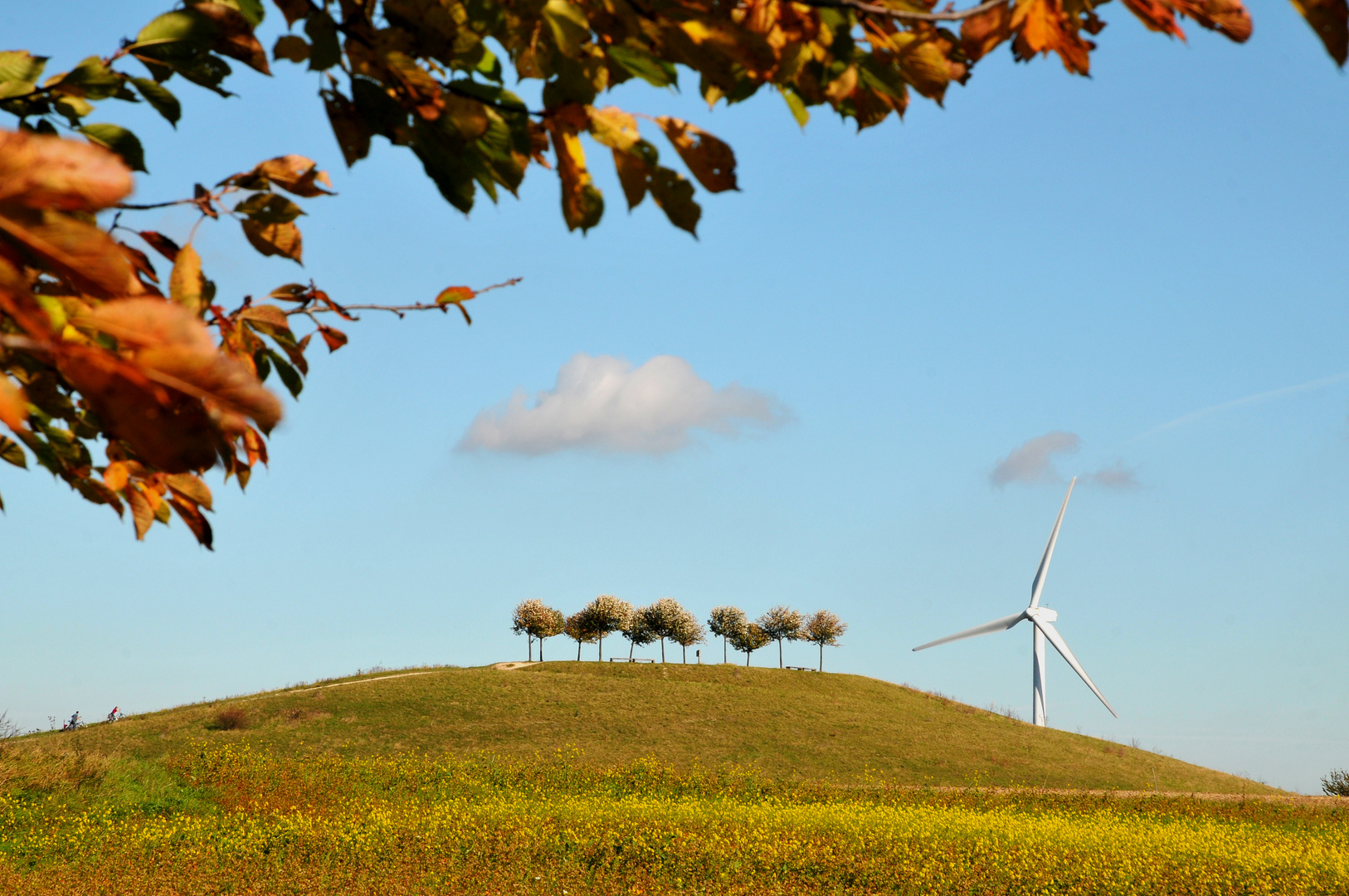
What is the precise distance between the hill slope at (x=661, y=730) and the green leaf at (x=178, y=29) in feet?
65.8

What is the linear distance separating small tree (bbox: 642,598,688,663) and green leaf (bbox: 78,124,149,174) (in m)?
46.2

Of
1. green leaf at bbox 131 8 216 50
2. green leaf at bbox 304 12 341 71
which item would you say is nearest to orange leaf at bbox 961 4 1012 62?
green leaf at bbox 304 12 341 71

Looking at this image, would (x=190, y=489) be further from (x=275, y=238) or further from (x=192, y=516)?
(x=275, y=238)

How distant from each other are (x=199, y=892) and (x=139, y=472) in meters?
8.51

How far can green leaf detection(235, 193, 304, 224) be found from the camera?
1377mm

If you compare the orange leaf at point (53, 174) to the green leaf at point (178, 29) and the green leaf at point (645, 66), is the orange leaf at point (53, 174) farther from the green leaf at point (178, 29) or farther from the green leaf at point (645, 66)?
the green leaf at point (178, 29)

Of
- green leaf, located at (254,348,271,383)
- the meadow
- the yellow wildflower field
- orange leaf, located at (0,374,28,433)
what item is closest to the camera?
orange leaf, located at (0,374,28,433)

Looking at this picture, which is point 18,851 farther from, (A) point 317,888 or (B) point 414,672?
(B) point 414,672

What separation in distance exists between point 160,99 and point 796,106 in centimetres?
105

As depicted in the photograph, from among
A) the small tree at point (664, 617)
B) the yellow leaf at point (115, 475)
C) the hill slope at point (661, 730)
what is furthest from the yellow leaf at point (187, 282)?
the small tree at point (664, 617)

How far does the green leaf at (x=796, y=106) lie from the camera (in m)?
1.21

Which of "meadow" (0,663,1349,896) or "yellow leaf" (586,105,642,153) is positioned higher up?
"yellow leaf" (586,105,642,153)

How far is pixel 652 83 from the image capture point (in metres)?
1.17

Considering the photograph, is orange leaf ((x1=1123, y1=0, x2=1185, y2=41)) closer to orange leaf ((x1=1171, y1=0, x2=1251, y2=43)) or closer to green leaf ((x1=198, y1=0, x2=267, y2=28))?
→ orange leaf ((x1=1171, y1=0, x2=1251, y2=43))
